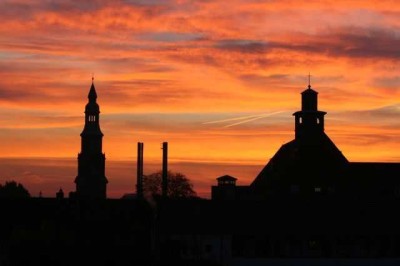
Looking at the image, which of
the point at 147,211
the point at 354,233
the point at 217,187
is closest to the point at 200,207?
the point at 147,211

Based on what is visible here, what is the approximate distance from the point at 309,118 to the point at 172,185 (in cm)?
3661

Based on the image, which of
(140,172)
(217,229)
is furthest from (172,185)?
(217,229)

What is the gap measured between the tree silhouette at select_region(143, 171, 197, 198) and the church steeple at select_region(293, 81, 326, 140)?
102ft

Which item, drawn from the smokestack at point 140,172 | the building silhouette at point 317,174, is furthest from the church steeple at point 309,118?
the smokestack at point 140,172

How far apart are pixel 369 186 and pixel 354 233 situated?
99.4 feet

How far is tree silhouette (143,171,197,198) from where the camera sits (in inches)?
6777

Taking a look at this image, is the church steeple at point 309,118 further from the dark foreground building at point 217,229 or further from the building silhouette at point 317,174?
the dark foreground building at point 217,229

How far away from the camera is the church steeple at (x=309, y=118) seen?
143 meters

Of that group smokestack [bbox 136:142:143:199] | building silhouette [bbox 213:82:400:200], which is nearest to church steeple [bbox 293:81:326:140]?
building silhouette [bbox 213:82:400:200]

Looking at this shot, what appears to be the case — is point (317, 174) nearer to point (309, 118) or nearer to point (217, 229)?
point (309, 118)

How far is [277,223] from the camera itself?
352ft

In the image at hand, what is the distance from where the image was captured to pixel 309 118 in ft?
473

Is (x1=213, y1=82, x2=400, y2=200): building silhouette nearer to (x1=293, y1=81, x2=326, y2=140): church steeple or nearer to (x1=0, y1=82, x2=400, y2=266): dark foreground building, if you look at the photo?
(x1=293, y1=81, x2=326, y2=140): church steeple

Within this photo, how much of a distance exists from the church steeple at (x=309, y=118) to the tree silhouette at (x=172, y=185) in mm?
31105
